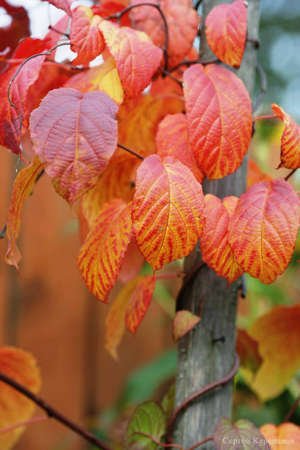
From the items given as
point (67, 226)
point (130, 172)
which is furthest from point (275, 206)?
point (67, 226)

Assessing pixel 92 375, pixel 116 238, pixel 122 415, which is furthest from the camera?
pixel 92 375

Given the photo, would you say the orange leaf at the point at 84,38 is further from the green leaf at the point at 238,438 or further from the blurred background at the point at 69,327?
the blurred background at the point at 69,327

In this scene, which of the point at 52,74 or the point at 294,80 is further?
the point at 294,80

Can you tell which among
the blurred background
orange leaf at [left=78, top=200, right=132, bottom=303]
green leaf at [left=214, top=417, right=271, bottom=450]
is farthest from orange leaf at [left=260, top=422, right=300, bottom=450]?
the blurred background

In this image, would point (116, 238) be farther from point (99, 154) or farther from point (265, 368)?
point (265, 368)

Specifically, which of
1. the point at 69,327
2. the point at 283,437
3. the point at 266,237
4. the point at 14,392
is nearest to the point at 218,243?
the point at 266,237

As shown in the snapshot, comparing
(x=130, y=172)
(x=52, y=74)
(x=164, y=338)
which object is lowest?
(x=164, y=338)

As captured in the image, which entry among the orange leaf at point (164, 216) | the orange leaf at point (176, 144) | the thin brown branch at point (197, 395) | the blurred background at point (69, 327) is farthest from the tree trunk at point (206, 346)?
the blurred background at point (69, 327)
